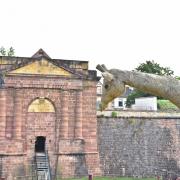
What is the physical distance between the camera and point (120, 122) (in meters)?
30.1

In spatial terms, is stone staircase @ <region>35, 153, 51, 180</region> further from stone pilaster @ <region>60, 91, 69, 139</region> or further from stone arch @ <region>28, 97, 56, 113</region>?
stone arch @ <region>28, 97, 56, 113</region>

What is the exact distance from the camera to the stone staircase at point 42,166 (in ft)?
87.9

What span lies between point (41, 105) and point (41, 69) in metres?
2.08

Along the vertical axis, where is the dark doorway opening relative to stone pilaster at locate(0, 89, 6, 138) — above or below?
below

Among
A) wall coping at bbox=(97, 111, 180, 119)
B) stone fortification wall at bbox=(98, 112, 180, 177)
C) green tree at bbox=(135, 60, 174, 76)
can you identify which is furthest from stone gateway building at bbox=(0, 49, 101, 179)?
green tree at bbox=(135, 60, 174, 76)

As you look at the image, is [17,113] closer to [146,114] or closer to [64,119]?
[64,119]

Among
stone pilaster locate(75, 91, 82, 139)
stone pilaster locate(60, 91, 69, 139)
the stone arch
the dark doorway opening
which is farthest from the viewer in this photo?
the dark doorway opening

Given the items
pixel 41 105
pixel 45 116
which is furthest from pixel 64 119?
pixel 41 105

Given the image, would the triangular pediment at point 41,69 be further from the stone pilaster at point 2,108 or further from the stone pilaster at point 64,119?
the stone pilaster at point 64,119

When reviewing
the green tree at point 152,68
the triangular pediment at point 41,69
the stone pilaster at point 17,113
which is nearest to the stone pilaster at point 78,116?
the triangular pediment at point 41,69

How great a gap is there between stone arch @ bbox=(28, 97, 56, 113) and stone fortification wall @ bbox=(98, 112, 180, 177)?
3520 millimetres

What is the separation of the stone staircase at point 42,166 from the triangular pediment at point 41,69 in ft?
15.4

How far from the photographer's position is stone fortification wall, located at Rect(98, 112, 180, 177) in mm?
29406

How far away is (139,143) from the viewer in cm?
3019
